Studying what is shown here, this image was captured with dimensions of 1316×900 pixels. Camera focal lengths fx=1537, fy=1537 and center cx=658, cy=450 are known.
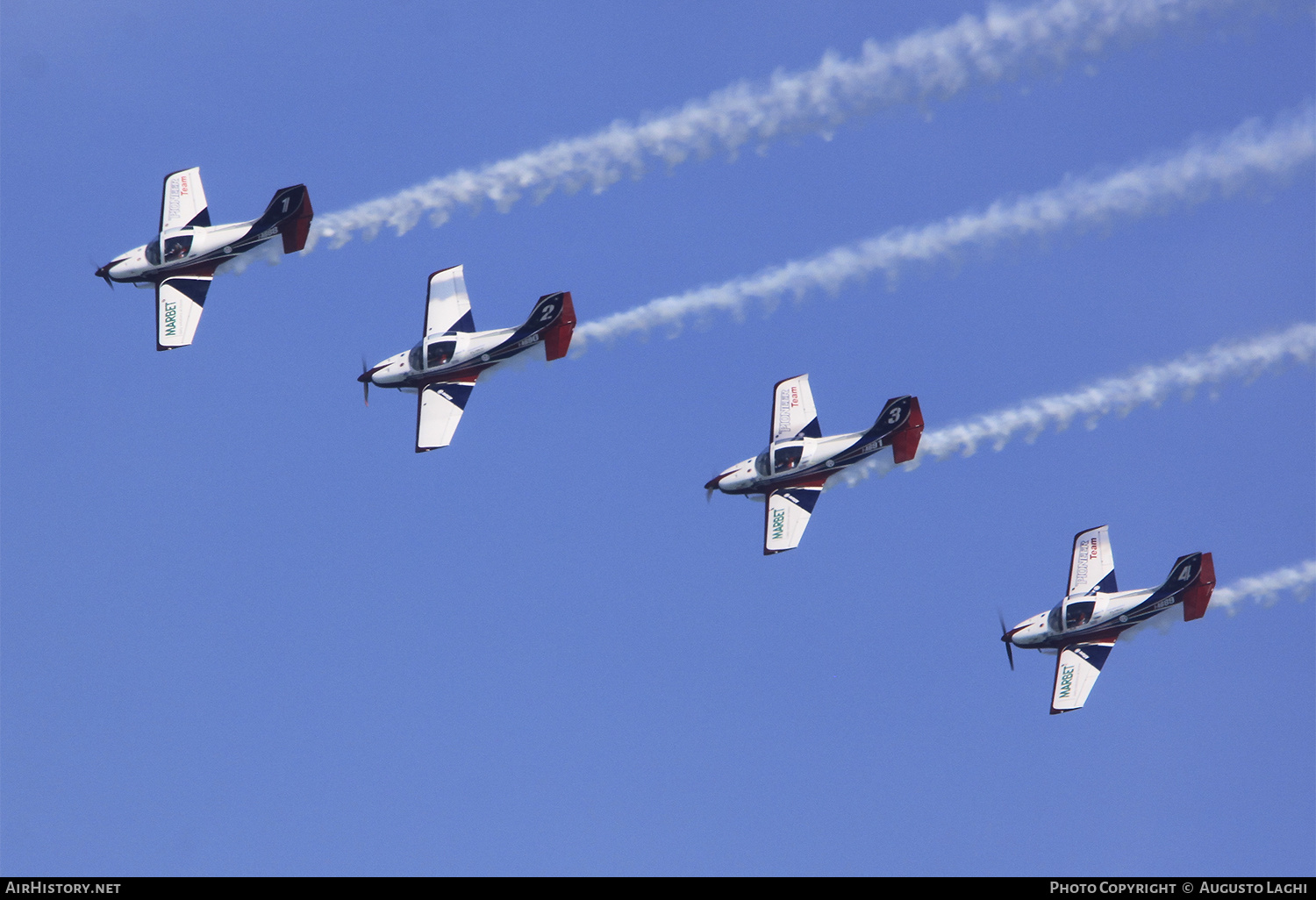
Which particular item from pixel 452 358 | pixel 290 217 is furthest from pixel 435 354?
pixel 290 217

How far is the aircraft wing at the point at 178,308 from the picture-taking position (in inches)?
2115

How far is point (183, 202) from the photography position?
55.0 m

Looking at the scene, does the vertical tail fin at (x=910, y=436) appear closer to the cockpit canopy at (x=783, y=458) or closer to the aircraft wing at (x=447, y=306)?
the cockpit canopy at (x=783, y=458)

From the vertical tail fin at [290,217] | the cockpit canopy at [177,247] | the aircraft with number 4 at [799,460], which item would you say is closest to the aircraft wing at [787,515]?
the aircraft with number 4 at [799,460]

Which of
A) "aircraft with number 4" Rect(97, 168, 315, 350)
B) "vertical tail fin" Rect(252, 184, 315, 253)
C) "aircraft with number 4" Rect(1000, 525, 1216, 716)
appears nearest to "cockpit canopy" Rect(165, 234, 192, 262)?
"aircraft with number 4" Rect(97, 168, 315, 350)

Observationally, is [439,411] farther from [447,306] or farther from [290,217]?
[290,217]

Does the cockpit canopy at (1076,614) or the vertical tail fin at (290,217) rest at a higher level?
the vertical tail fin at (290,217)

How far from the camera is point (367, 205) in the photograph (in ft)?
178

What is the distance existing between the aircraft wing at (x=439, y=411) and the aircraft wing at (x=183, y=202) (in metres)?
10.2

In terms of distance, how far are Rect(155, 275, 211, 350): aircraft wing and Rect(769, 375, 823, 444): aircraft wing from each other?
68.1 ft
